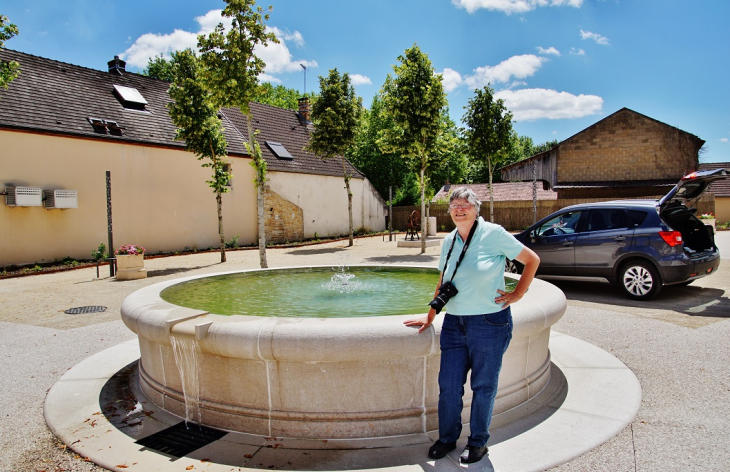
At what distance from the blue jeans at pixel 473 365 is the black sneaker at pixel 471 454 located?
33 millimetres

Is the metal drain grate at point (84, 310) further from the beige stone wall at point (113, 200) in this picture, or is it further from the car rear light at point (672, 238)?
the car rear light at point (672, 238)

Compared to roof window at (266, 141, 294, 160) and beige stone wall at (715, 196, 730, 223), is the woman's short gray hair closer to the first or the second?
roof window at (266, 141, 294, 160)

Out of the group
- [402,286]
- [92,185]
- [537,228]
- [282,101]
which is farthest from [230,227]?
[282,101]

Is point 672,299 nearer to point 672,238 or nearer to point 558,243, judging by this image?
point 672,238

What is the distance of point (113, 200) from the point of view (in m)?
18.7

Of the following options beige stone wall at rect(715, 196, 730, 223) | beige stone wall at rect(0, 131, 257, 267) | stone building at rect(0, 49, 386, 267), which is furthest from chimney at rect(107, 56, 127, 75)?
beige stone wall at rect(715, 196, 730, 223)

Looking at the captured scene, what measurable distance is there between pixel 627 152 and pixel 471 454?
3535 centimetres

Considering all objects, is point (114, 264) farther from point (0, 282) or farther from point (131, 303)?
point (131, 303)

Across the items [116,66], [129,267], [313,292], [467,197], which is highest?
[116,66]

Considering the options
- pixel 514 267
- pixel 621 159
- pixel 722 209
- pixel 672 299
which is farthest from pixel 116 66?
pixel 722 209

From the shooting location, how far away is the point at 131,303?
452cm

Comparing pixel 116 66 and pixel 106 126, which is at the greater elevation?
pixel 116 66

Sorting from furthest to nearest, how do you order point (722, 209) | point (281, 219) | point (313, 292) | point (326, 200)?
1. point (722, 209)
2. point (326, 200)
3. point (281, 219)
4. point (313, 292)

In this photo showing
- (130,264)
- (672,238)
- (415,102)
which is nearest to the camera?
(672,238)
